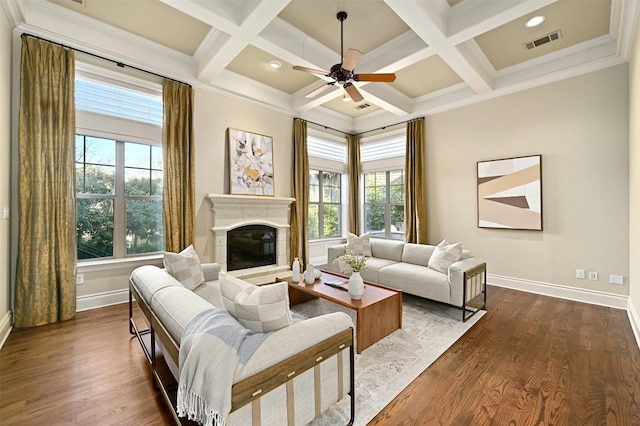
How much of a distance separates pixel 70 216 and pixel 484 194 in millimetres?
6080

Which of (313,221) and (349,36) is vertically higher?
(349,36)

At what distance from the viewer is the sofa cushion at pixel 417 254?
429 cm

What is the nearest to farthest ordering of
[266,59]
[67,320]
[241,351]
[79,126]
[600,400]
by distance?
[241,351], [600,400], [67,320], [79,126], [266,59]

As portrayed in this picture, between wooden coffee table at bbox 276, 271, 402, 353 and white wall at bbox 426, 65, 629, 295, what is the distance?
2804 millimetres

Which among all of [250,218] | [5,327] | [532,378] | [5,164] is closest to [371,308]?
[532,378]

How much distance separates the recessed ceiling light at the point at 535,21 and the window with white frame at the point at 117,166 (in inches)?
197

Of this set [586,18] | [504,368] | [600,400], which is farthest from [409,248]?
[586,18]

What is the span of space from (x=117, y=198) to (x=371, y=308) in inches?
146

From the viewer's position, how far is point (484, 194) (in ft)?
15.8

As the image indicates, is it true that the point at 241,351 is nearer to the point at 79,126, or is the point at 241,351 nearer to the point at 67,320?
the point at 67,320

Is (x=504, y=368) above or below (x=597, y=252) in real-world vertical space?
below

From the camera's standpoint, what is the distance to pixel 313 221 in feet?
21.6

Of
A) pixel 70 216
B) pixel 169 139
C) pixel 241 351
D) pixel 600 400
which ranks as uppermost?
pixel 169 139

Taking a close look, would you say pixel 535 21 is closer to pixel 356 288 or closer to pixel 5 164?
pixel 356 288
